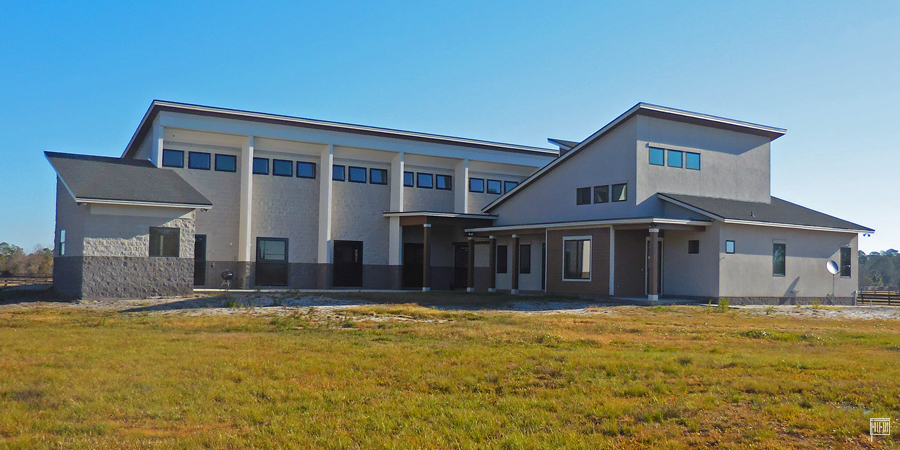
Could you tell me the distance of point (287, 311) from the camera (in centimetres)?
1841

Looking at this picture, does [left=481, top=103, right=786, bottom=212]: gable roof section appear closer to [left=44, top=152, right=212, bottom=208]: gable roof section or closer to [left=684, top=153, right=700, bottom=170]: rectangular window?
[left=684, top=153, right=700, bottom=170]: rectangular window

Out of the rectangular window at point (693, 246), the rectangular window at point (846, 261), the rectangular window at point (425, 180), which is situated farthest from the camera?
the rectangular window at point (425, 180)

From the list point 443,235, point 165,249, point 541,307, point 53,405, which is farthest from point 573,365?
point 443,235

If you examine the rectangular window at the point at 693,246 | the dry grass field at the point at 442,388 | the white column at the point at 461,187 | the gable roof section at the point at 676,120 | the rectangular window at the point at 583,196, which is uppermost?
the gable roof section at the point at 676,120

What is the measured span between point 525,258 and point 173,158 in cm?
1492

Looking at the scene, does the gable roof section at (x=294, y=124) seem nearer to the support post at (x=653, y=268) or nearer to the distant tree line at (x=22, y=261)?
the support post at (x=653, y=268)

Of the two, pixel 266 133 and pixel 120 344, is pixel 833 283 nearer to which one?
pixel 266 133

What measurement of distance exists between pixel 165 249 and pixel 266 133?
7885 millimetres

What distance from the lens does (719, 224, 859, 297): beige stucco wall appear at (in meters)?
24.2

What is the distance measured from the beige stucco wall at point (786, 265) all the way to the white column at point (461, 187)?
13.8m

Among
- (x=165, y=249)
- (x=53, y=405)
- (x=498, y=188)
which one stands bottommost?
(x=53, y=405)

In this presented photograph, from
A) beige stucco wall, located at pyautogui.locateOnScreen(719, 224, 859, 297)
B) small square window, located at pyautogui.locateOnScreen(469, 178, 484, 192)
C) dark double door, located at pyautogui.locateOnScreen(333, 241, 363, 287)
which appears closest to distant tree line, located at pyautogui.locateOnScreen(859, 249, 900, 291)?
beige stucco wall, located at pyautogui.locateOnScreen(719, 224, 859, 297)

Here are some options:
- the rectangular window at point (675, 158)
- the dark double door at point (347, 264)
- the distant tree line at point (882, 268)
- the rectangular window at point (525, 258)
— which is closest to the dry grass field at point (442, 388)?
the rectangular window at point (675, 158)

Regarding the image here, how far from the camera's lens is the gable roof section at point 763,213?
2413cm
